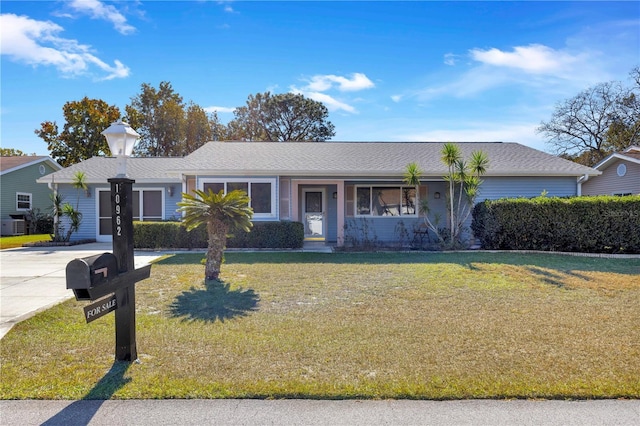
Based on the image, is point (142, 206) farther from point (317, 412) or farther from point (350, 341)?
point (317, 412)

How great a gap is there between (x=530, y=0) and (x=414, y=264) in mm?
7938

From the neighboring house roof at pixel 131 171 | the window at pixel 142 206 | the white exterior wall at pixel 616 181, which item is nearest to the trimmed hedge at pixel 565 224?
the white exterior wall at pixel 616 181

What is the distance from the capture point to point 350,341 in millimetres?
4363

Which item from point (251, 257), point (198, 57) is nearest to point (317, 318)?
point (251, 257)

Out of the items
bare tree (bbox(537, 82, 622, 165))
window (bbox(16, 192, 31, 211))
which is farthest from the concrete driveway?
bare tree (bbox(537, 82, 622, 165))

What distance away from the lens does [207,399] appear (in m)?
3.09

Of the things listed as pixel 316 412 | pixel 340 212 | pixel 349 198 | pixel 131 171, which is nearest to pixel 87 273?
pixel 316 412

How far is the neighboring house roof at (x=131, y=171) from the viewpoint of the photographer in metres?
15.0

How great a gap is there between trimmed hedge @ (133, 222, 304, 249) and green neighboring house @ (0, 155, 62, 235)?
12.3m

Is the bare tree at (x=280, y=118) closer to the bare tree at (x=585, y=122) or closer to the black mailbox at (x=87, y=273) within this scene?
the bare tree at (x=585, y=122)

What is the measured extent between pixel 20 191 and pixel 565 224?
26.2 meters

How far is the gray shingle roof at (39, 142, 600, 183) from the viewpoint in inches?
522

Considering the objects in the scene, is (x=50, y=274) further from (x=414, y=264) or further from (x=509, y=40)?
(x=509, y=40)

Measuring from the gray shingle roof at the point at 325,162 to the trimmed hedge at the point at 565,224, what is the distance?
253cm
